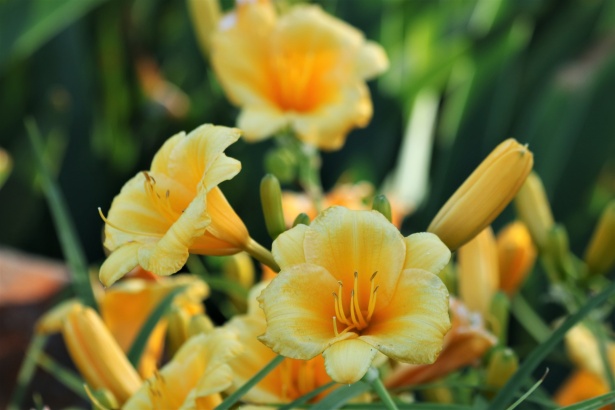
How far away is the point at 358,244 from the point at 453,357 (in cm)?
16

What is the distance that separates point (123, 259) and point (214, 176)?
0.07 m

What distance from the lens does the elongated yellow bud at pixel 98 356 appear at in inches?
21.5

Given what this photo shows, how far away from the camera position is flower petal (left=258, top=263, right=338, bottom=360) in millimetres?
412

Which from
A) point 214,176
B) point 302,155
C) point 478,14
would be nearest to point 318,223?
point 214,176

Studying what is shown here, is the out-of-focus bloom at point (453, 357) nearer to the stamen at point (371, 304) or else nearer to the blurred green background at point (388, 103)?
the stamen at point (371, 304)

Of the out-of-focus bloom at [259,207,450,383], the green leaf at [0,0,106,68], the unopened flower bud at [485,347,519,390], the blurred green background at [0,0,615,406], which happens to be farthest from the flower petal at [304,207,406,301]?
the green leaf at [0,0,106,68]

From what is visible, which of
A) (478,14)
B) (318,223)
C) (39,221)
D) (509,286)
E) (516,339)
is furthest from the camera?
(478,14)

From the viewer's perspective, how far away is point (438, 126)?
1.52 m

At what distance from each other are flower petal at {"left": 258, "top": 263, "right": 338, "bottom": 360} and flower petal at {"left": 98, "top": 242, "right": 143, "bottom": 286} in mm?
79

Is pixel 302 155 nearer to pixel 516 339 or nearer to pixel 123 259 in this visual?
pixel 123 259

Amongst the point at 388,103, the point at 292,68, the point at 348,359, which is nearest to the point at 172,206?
the point at 348,359

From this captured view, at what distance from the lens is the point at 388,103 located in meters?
1.38

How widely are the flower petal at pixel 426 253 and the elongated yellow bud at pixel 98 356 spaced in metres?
0.21

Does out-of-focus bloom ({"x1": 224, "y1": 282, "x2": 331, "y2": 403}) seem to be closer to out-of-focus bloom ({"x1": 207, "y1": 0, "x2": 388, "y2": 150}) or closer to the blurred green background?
out-of-focus bloom ({"x1": 207, "y1": 0, "x2": 388, "y2": 150})
